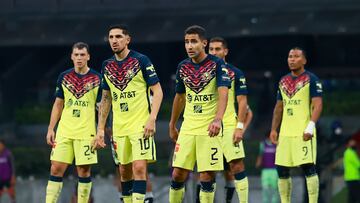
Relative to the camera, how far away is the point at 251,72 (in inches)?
1367

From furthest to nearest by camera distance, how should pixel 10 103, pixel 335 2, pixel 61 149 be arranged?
1. pixel 10 103
2. pixel 335 2
3. pixel 61 149

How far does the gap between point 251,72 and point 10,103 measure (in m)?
7.82

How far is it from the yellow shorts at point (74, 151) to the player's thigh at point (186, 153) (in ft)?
6.60

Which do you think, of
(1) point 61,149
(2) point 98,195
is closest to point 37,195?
(2) point 98,195

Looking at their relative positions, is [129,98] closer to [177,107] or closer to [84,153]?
[177,107]

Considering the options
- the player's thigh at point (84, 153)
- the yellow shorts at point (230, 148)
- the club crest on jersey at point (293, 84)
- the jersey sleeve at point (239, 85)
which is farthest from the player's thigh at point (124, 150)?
the club crest on jersey at point (293, 84)

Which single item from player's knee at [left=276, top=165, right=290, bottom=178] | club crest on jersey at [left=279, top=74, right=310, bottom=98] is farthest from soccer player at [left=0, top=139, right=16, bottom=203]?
club crest on jersey at [left=279, top=74, right=310, bottom=98]

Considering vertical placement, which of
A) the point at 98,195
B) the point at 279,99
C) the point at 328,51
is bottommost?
the point at 98,195

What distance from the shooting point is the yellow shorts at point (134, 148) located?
14070mm

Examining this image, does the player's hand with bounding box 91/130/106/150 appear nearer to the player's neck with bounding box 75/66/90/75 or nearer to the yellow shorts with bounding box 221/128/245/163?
the player's neck with bounding box 75/66/90/75

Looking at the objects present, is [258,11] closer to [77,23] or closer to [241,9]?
[241,9]

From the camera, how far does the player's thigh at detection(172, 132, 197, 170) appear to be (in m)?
14.0

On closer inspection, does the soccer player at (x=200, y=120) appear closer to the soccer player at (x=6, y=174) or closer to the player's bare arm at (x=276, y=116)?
the player's bare arm at (x=276, y=116)

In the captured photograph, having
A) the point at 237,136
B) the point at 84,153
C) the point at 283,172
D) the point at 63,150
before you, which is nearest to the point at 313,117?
the point at 283,172
